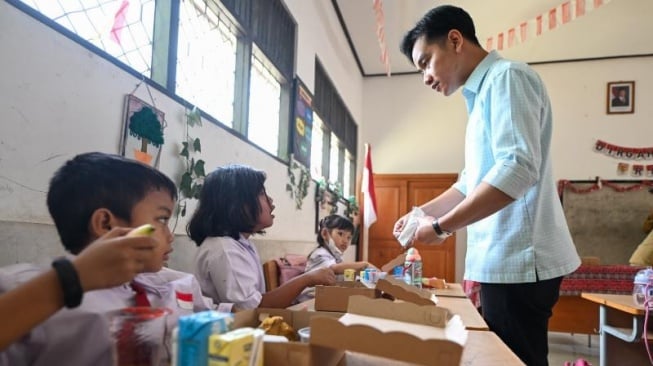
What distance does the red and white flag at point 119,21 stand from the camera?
1354 mm

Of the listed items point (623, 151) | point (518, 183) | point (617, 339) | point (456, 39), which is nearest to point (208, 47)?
point (456, 39)

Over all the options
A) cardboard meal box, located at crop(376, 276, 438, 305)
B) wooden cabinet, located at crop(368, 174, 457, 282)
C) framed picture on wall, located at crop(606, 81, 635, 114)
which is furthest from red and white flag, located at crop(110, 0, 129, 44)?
framed picture on wall, located at crop(606, 81, 635, 114)

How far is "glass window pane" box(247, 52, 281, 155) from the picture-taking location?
247 centimetres

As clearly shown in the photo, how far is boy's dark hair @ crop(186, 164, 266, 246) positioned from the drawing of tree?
22 centimetres

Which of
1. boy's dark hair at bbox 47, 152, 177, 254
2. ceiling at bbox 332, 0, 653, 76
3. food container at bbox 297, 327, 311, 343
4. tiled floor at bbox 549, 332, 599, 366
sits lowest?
tiled floor at bbox 549, 332, 599, 366

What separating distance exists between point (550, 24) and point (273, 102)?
10.0 feet

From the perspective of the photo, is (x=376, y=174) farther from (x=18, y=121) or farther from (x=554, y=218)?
(x=18, y=121)

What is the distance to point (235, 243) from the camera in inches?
52.5

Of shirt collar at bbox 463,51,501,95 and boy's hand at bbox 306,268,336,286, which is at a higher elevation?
shirt collar at bbox 463,51,501,95

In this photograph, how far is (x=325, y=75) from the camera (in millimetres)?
4039

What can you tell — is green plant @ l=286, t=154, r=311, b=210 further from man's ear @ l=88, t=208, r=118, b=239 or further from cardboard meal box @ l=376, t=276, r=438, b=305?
man's ear @ l=88, t=208, r=118, b=239

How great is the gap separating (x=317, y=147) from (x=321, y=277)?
8.80ft

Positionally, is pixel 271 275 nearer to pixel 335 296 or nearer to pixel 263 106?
pixel 335 296

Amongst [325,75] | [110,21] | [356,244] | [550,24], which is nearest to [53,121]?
[110,21]
